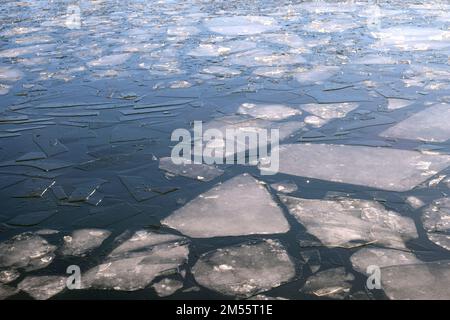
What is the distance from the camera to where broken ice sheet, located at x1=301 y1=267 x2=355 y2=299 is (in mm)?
2029

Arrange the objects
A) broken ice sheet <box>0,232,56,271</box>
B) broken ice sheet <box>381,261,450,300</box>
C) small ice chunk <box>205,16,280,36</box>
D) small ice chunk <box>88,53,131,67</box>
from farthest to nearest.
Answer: small ice chunk <box>205,16,280,36</box> < small ice chunk <box>88,53,131,67</box> < broken ice sheet <box>0,232,56,271</box> < broken ice sheet <box>381,261,450,300</box>

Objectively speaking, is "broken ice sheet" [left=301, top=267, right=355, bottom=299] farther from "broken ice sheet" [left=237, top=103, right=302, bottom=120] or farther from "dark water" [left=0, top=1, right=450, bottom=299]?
"broken ice sheet" [left=237, top=103, right=302, bottom=120]

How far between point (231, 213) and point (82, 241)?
0.84 meters

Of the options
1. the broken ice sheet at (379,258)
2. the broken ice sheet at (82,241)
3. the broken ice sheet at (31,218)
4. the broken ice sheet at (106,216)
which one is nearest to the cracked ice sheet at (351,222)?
the broken ice sheet at (379,258)

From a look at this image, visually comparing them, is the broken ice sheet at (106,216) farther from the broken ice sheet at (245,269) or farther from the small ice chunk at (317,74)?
the small ice chunk at (317,74)

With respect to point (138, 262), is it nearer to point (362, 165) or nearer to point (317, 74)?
point (362, 165)

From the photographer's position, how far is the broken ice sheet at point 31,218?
2635 mm

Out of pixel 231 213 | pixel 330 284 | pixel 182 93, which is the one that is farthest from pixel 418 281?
pixel 182 93

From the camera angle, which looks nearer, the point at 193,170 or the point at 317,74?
the point at 193,170

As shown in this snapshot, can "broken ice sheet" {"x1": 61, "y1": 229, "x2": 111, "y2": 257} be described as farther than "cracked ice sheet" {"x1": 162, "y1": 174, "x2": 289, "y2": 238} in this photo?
No

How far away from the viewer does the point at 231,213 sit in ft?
8.82

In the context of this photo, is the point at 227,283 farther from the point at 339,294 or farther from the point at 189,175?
the point at 189,175

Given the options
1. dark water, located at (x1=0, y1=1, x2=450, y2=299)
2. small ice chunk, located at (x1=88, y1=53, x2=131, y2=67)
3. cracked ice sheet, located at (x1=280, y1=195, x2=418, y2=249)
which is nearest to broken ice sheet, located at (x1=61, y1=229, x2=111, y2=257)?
dark water, located at (x1=0, y1=1, x2=450, y2=299)

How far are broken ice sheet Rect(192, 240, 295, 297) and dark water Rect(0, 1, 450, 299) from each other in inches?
1.8
